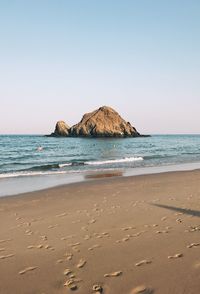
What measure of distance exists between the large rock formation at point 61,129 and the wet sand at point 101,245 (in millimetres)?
133766

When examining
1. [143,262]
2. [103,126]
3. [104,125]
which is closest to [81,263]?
[143,262]

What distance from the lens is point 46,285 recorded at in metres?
5.34

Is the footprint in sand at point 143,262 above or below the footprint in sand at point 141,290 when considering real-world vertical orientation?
above

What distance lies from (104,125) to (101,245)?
401 ft

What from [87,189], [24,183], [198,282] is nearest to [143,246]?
[198,282]

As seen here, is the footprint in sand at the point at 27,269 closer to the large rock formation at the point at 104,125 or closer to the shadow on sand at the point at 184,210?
the shadow on sand at the point at 184,210

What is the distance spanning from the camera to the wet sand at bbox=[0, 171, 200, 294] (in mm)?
5312

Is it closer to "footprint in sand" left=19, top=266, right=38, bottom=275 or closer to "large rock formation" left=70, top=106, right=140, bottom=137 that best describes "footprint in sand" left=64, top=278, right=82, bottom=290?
"footprint in sand" left=19, top=266, right=38, bottom=275

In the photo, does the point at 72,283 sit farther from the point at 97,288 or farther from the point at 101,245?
the point at 101,245

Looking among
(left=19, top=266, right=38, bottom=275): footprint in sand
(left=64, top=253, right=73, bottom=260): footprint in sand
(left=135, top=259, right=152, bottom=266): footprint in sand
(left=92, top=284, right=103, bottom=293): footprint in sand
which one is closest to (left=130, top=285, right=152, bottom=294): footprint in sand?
(left=92, top=284, right=103, bottom=293): footprint in sand

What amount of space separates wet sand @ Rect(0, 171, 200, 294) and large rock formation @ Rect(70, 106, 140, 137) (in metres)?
115

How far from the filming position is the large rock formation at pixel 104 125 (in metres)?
128

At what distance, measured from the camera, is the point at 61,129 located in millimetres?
147750

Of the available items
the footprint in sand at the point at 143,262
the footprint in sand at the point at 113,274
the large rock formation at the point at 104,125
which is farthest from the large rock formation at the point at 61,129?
the footprint in sand at the point at 113,274
